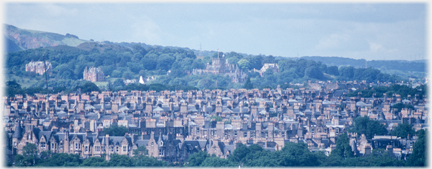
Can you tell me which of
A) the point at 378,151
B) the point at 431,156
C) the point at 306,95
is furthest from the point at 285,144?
the point at 306,95

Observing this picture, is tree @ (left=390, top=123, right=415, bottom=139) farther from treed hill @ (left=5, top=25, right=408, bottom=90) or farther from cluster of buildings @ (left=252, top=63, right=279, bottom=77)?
cluster of buildings @ (left=252, top=63, right=279, bottom=77)

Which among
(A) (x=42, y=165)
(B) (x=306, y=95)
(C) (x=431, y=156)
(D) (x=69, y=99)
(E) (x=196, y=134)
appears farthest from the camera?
(B) (x=306, y=95)

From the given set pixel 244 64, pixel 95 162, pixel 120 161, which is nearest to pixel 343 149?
pixel 120 161

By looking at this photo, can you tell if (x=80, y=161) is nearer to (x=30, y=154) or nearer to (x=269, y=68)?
(x=30, y=154)

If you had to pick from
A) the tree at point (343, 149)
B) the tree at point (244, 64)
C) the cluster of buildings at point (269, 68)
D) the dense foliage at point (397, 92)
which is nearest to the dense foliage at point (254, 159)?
the tree at point (343, 149)

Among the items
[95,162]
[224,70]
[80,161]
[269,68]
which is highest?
[269,68]

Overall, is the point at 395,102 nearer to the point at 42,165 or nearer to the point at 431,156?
the point at 431,156
